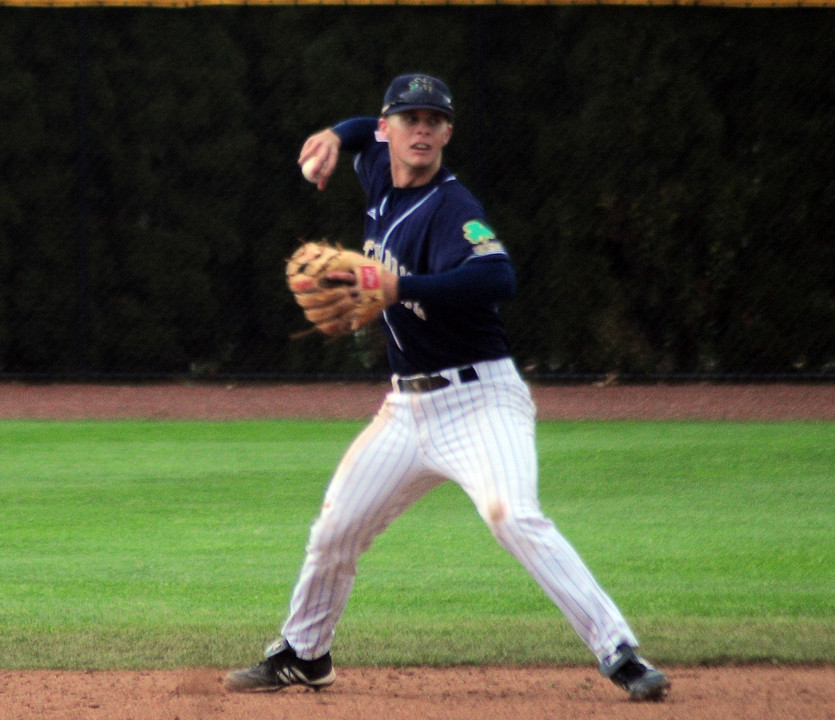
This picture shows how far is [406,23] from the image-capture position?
36.9 ft

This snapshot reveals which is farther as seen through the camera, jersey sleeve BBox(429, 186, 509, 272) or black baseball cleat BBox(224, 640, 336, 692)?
black baseball cleat BBox(224, 640, 336, 692)

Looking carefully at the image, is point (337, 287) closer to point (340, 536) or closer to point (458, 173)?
point (340, 536)

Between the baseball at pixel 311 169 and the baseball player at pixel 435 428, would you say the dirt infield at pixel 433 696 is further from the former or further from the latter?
the baseball at pixel 311 169

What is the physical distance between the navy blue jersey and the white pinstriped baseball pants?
0.25ft

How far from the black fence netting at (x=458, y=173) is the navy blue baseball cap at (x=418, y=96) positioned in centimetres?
709

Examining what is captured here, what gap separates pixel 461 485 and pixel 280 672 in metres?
0.79

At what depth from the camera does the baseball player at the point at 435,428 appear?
3.54m

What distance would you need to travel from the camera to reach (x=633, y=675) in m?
3.62

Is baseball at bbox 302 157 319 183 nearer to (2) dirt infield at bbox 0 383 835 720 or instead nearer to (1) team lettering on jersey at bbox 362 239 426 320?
(1) team lettering on jersey at bbox 362 239 426 320

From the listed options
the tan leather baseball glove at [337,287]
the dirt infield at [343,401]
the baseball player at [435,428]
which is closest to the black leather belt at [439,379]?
the baseball player at [435,428]

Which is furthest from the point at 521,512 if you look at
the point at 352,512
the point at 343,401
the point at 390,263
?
the point at 343,401

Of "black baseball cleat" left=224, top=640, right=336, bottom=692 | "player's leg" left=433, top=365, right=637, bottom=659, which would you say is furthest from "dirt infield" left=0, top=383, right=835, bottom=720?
"player's leg" left=433, top=365, right=637, bottom=659

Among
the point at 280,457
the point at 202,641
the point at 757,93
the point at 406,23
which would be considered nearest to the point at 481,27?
the point at 406,23

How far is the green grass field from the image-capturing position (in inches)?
175
